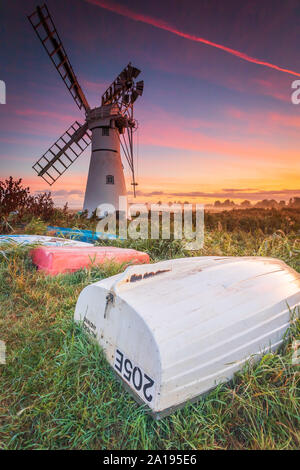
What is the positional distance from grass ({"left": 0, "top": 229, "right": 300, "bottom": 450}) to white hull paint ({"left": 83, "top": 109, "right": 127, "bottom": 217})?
14.5 meters

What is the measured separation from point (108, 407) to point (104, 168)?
1577cm

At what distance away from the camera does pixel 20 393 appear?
176cm

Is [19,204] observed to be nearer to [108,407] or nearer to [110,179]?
[108,407]

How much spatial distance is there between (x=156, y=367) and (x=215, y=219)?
795 cm

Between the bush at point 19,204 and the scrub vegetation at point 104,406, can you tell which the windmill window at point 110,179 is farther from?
the scrub vegetation at point 104,406

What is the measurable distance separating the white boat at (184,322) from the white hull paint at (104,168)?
14.5 metres

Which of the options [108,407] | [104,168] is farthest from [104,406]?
[104,168]

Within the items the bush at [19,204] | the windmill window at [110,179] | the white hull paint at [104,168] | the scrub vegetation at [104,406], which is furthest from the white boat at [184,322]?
the windmill window at [110,179]

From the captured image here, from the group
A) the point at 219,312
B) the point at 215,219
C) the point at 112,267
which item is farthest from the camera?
the point at 215,219

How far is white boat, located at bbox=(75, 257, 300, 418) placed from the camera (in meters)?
1.47

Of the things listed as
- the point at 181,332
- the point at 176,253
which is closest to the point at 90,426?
the point at 181,332

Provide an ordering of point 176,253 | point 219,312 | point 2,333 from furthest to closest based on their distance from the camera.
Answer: point 176,253
point 2,333
point 219,312

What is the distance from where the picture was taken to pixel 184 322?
1582 mm
